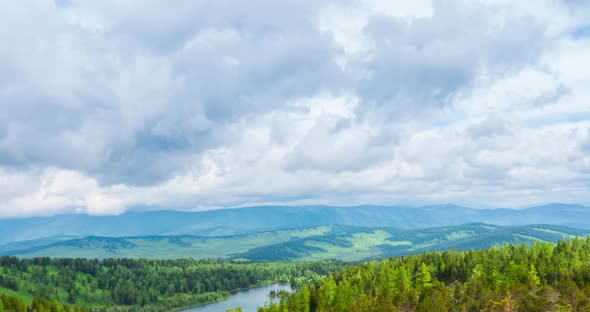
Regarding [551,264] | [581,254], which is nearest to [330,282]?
[551,264]

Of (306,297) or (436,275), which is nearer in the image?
(306,297)

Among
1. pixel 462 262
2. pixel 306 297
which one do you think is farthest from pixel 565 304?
pixel 306 297

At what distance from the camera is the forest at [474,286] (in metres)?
126

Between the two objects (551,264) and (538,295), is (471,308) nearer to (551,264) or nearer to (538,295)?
(538,295)

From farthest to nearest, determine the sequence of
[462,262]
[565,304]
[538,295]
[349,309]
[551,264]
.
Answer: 1. [462,262]
2. [551,264]
3. [349,309]
4. [538,295]
5. [565,304]

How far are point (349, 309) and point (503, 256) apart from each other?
8291 cm

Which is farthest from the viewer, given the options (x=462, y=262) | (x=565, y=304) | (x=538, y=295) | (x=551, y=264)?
(x=462, y=262)

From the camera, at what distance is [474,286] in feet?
465

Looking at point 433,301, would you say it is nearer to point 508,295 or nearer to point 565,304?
point 508,295

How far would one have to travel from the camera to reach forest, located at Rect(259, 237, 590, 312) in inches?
4958

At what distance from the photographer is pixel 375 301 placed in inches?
5556

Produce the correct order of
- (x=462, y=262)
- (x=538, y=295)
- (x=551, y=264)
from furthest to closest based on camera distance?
(x=462, y=262) < (x=551, y=264) < (x=538, y=295)

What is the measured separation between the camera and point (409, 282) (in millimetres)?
172750

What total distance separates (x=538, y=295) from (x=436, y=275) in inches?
2307
